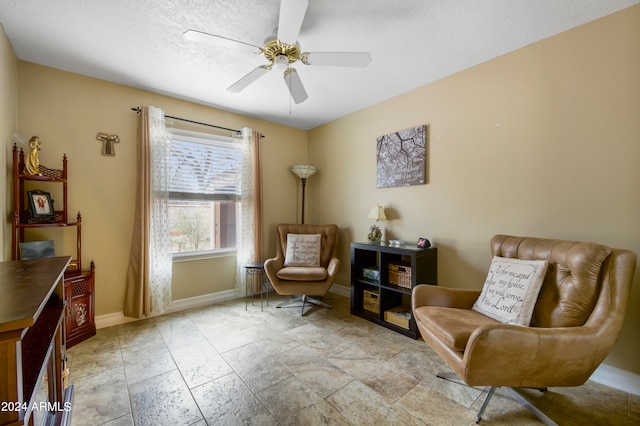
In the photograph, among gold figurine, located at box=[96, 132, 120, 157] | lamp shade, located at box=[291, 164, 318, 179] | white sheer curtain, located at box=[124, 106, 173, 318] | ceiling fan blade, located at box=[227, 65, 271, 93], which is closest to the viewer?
ceiling fan blade, located at box=[227, 65, 271, 93]

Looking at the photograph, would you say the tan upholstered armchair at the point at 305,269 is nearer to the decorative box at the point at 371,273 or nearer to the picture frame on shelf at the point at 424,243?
the decorative box at the point at 371,273

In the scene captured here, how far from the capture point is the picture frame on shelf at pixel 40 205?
7.18 feet

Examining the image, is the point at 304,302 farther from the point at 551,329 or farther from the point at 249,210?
the point at 551,329

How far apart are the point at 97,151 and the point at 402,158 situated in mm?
3237

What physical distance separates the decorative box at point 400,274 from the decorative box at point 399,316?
0.91 feet

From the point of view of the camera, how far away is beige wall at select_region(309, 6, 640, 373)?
70.1 inches

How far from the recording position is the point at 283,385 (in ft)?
5.91

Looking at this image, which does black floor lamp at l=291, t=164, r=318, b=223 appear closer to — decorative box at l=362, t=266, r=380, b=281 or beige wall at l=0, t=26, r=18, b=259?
decorative box at l=362, t=266, r=380, b=281

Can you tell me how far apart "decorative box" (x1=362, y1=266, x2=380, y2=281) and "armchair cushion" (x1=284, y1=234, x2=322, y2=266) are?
2.22 ft

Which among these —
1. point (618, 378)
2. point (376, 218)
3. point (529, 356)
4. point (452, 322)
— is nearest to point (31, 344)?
point (452, 322)

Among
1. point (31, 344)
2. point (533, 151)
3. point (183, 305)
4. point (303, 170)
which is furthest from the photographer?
point (303, 170)

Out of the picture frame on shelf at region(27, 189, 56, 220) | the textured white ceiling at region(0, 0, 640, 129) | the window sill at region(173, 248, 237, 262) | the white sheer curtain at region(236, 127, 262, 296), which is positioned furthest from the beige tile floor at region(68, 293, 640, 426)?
the textured white ceiling at region(0, 0, 640, 129)

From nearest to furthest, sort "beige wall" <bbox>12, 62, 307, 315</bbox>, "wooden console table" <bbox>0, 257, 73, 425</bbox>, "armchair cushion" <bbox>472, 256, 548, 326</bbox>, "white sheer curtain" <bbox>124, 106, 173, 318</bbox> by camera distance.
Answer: "wooden console table" <bbox>0, 257, 73, 425</bbox>
"armchair cushion" <bbox>472, 256, 548, 326</bbox>
"beige wall" <bbox>12, 62, 307, 315</bbox>
"white sheer curtain" <bbox>124, 106, 173, 318</bbox>

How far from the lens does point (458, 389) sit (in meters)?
1.76
